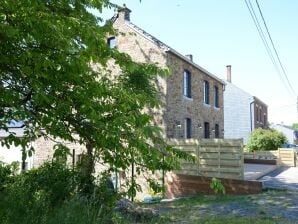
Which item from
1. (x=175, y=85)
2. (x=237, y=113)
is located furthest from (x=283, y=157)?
(x=237, y=113)

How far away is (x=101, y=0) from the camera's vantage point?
17.3ft

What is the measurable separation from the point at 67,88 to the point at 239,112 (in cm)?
3689

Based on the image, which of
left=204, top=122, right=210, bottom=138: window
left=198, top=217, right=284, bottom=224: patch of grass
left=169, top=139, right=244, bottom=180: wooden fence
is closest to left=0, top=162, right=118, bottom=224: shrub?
left=198, top=217, right=284, bottom=224: patch of grass

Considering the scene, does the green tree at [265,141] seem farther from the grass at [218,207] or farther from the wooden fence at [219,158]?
the grass at [218,207]

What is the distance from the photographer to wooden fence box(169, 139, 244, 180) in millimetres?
14352

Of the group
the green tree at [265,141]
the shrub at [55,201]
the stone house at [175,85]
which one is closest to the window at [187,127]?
the stone house at [175,85]

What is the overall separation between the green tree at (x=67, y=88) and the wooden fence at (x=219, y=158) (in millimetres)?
9856

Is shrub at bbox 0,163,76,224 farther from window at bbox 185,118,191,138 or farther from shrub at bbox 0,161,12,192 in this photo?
window at bbox 185,118,191,138

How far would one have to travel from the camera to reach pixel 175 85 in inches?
802

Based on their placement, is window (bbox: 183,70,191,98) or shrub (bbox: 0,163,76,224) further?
window (bbox: 183,70,191,98)

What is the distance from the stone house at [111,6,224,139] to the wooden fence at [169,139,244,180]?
3404 millimetres

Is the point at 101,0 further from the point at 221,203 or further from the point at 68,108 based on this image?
the point at 221,203

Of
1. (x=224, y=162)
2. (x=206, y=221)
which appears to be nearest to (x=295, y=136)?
(x=224, y=162)

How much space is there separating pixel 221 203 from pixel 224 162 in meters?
2.70
